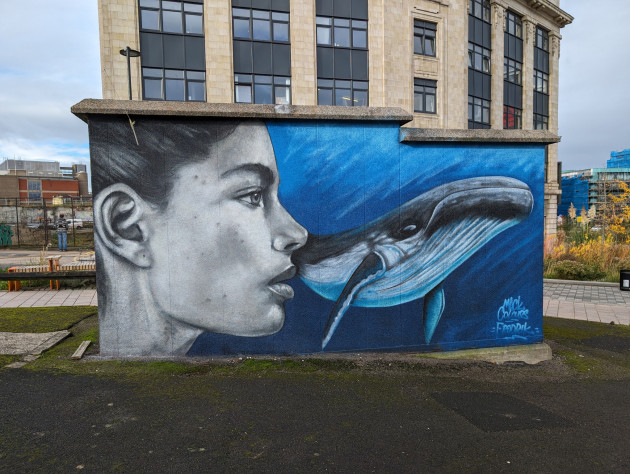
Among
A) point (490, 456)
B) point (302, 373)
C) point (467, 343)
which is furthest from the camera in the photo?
point (467, 343)

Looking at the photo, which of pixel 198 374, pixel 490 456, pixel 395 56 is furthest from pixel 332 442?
pixel 395 56

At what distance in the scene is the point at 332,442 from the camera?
3756mm

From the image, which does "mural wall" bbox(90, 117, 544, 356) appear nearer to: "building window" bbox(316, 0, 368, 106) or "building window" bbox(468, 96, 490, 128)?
"building window" bbox(316, 0, 368, 106)

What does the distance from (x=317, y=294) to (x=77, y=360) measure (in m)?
3.54

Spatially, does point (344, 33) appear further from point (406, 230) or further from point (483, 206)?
point (406, 230)

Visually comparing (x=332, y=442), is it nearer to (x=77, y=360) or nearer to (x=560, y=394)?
(x=560, y=394)

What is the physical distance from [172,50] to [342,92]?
35.7 ft

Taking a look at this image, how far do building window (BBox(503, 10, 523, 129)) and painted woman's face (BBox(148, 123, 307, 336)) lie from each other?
35.2m

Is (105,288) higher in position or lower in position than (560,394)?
higher

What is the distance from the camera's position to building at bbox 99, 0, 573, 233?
2392 centimetres

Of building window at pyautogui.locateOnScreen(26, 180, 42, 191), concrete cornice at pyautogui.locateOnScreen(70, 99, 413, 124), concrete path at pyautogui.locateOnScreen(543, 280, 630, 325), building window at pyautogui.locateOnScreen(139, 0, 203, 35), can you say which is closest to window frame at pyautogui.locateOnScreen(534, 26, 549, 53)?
building window at pyautogui.locateOnScreen(139, 0, 203, 35)

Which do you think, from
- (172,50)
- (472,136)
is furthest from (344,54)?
(472,136)

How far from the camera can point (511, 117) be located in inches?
1428

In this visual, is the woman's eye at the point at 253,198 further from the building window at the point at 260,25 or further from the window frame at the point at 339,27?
the window frame at the point at 339,27
